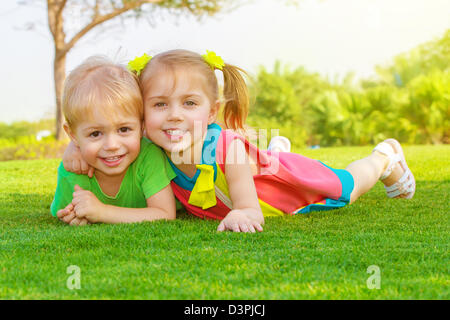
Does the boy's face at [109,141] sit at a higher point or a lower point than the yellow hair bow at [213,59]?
lower

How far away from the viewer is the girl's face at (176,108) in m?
3.00

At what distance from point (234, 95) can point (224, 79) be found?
135mm

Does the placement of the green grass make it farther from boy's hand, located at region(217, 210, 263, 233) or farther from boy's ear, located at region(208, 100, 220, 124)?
boy's ear, located at region(208, 100, 220, 124)

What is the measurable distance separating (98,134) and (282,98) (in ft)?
63.1

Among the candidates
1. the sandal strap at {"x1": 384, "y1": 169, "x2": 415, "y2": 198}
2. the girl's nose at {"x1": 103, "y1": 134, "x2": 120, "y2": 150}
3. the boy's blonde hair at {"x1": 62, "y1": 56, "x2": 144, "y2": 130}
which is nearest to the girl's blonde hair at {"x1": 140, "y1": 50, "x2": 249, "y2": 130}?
the boy's blonde hair at {"x1": 62, "y1": 56, "x2": 144, "y2": 130}

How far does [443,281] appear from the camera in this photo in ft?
5.91

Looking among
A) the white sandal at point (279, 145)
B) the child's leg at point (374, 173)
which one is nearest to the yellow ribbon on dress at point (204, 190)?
the child's leg at point (374, 173)

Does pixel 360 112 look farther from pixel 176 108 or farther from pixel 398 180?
pixel 176 108

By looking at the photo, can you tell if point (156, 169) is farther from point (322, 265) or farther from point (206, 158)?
point (322, 265)

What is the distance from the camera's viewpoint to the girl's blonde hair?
3094 millimetres

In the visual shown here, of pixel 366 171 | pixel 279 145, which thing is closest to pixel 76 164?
pixel 366 171

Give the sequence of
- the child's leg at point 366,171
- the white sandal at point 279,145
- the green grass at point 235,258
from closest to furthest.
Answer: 1. the green grass at point 235,258
2. the child's leg at point 366,171
3. the white sandal at point 279,145

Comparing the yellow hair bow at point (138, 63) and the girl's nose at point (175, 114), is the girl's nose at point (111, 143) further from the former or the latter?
the yellow hair bow at point (138, 63)

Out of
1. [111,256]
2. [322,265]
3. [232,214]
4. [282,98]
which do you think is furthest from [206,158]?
[282,98]
